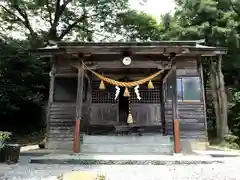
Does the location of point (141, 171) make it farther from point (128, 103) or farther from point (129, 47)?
point (128, 103)

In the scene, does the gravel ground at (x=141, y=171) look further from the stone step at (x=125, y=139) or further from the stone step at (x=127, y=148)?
the stone step at (x=125, y=139)

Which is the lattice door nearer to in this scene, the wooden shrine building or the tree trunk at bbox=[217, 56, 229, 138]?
the wooden shrine building

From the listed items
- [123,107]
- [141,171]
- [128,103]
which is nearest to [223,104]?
[128,103]

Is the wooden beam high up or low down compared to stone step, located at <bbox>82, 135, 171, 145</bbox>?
up

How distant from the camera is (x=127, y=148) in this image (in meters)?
10.2

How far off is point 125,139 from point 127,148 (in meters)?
0.66

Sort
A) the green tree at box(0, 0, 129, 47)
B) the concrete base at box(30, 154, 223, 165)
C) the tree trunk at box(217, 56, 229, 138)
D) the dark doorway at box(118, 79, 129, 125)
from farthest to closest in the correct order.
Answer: the green tree at box(0, 0, 129, 47) < the tree trunk at box(217, 56, 229, 138) < the dark doorway at box(118, 79, 129, 125) < the concrete base at box(30, 154, 223, 165)

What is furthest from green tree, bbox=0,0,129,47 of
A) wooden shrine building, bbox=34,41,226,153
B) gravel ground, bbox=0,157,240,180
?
gravel ground, bbox=0,157,240,180

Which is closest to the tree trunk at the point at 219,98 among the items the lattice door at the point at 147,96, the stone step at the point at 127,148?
the lattice door at the point at 147,96

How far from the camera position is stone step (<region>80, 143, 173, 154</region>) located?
396 inches

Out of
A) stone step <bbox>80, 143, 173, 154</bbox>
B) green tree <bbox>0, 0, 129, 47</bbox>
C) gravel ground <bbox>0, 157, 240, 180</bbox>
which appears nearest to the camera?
gravel ground <bbox>0, 157, 240, 180</bbox>

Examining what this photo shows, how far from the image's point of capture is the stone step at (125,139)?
415 inches

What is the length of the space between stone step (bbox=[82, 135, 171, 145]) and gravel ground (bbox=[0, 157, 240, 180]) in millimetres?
2552

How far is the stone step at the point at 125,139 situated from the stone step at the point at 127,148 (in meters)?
0.28
